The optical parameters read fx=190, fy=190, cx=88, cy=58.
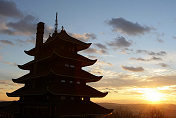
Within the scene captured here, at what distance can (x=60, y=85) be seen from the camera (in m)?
26.7

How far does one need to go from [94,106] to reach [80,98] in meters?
2.40

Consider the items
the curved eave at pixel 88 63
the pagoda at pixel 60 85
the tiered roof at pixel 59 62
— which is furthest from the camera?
the curved eave at pixel 88 63

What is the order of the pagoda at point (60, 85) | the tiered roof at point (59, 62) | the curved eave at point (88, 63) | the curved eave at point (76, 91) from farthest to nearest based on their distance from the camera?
1. the curved eave at point (88, 63)
2. the tiered roof at point (59, 62)
3. the pagoda at point (60, 85)
4. the curved eave at point (76, 91)

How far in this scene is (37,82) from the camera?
1166 inches

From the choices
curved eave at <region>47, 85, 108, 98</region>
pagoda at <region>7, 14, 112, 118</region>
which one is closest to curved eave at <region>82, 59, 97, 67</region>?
pagoda at <region>7, 14, 112, 118</region>

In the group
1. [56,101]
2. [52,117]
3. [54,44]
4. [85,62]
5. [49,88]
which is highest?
[54,44]

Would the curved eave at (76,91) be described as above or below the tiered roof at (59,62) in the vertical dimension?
below

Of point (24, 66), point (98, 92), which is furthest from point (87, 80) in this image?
point (24, 66)

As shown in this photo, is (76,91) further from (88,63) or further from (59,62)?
(88,63)

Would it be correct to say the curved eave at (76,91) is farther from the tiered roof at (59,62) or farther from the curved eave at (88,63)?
the curved eave at (88,63)

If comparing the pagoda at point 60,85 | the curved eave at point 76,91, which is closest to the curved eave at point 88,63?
the pagoda at point 60,85

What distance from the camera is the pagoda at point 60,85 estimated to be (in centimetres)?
2520

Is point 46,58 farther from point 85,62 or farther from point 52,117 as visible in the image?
point 52,117

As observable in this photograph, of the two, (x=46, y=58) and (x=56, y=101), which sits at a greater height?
(x=46, y=58)
